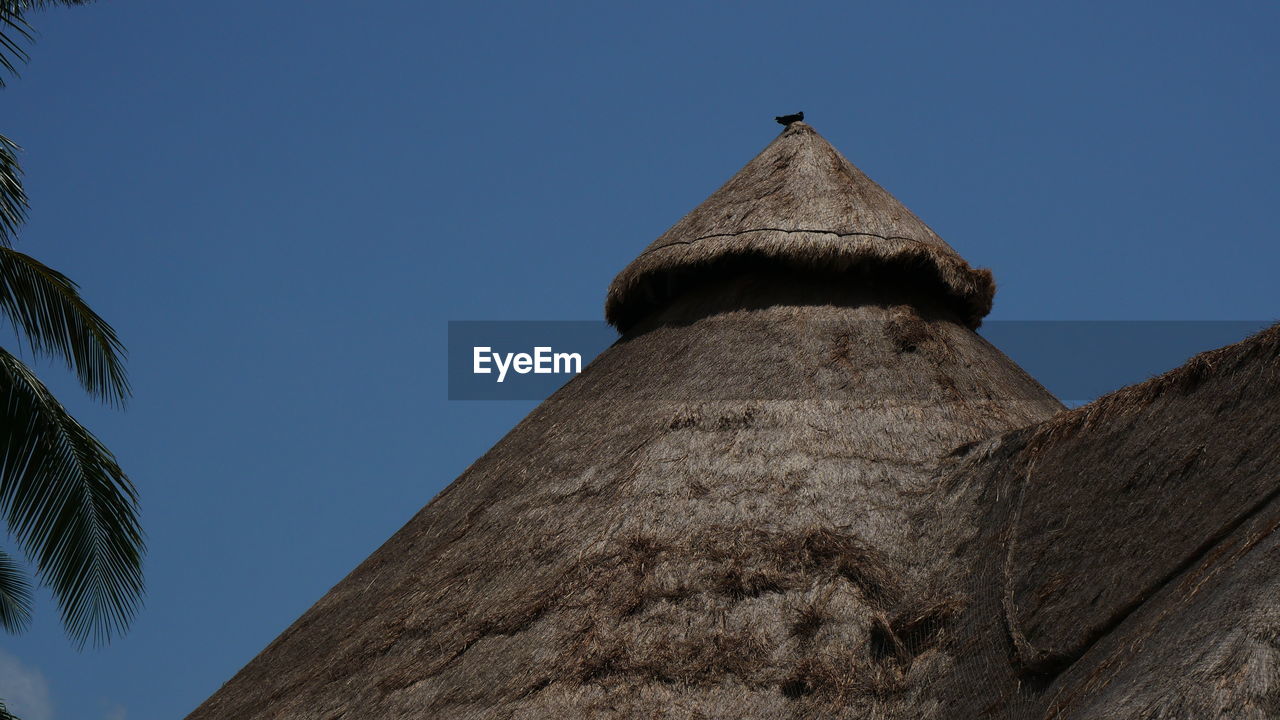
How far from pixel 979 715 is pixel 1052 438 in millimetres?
1951

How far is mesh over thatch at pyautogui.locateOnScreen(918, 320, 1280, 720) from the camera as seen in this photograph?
421cm

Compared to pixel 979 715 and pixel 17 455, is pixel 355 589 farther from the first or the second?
pixel 979 715

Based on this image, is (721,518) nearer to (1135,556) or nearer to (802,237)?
(1135,556)

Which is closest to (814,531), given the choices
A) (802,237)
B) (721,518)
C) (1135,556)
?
(721,518)

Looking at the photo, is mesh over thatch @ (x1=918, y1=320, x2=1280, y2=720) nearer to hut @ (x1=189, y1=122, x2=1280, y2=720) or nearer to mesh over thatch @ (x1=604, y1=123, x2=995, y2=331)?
hut @ (x1=189, y1=122, x2=1280, y2=720)

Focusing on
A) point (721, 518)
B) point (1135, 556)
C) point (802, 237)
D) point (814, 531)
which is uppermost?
point (802, 237)

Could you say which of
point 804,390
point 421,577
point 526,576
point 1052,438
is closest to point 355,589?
point 421,577

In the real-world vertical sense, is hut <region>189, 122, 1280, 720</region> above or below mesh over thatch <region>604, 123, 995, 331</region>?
below

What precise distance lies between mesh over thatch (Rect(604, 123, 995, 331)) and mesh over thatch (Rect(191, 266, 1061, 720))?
196mm

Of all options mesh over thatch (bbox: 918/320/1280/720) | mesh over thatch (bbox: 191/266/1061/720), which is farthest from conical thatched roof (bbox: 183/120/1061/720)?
mesh over thatch (bbox: 918/320/1280/720)

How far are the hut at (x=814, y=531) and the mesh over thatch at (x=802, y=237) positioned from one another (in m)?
→ 0.03

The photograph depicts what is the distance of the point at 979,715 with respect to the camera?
561 cm

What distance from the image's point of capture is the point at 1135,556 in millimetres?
5523

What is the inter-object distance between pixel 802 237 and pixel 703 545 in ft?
10.6
